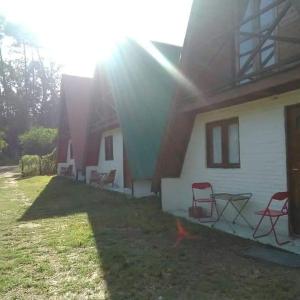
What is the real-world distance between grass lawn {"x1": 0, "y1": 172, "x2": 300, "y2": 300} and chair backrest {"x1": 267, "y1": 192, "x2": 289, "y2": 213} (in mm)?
950

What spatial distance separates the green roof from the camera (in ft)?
42.1

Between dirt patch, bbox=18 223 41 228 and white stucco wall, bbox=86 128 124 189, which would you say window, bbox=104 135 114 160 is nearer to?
white stucco wall, bbox=86 128 124 189

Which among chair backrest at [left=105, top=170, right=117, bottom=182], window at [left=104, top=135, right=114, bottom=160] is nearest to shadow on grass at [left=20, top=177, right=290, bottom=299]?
chair backrest at [left=105, top=170, right=117, bottom=182]

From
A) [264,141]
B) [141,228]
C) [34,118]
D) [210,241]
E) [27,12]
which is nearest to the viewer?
[210,241]

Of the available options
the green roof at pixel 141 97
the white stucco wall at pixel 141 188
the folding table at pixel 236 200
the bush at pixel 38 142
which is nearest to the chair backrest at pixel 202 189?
the folding table at pixel 236 200

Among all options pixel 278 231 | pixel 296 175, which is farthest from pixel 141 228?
pixel 296 175

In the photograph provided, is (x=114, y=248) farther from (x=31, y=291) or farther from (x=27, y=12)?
(x=27, y=12)

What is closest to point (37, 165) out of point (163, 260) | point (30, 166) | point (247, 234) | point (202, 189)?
point (30, 166)

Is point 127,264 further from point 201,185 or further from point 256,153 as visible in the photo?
point 201,185

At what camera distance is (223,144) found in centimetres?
893

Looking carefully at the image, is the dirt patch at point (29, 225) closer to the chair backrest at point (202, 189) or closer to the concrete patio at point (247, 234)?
the concrete patio at point (247, 234)

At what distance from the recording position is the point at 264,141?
7.60 meters

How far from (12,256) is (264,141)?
489cm

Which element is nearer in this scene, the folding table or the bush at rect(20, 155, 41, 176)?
the folding table
